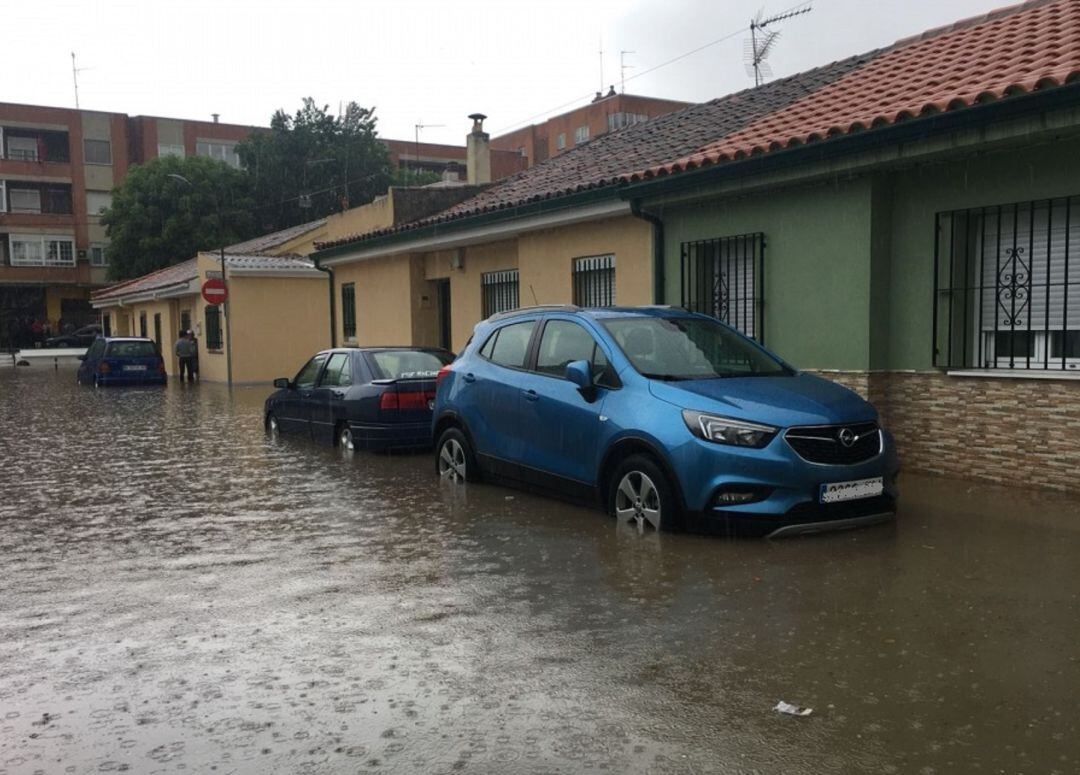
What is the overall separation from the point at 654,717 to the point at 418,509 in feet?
15.5

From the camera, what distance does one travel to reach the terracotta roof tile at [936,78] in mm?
8555

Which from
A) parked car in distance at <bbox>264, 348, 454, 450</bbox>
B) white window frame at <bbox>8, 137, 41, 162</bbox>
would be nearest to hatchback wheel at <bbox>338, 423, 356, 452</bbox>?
parked car in distance at <bbox>264, 348, 454, 450</bbox>

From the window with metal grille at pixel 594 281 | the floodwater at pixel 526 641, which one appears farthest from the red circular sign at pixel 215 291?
the floodwater at pixel 526 641

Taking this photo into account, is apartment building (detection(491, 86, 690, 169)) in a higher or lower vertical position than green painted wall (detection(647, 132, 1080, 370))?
higher

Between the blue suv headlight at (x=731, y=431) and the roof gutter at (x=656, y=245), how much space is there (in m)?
6.04

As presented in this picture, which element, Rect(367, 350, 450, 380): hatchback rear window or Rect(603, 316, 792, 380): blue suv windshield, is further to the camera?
Rect(367, 350, 450, 380): hatchback rear window

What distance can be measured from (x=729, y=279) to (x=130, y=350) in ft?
68.7

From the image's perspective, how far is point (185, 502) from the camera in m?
8.95

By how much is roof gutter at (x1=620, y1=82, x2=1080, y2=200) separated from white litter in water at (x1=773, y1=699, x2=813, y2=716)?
579 centimetres

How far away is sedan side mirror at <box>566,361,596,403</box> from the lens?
7.29 meters

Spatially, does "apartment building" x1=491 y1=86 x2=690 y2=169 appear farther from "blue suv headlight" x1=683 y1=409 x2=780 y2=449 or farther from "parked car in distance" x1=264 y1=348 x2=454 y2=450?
"blue suv headlight" x1=683 y1=409 x2=780 y2=449

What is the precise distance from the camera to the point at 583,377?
7.28 metres

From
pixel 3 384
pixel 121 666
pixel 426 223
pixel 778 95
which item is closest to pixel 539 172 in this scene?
pixel 426 223

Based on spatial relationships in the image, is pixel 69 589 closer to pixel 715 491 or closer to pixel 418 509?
pixel 418 509
